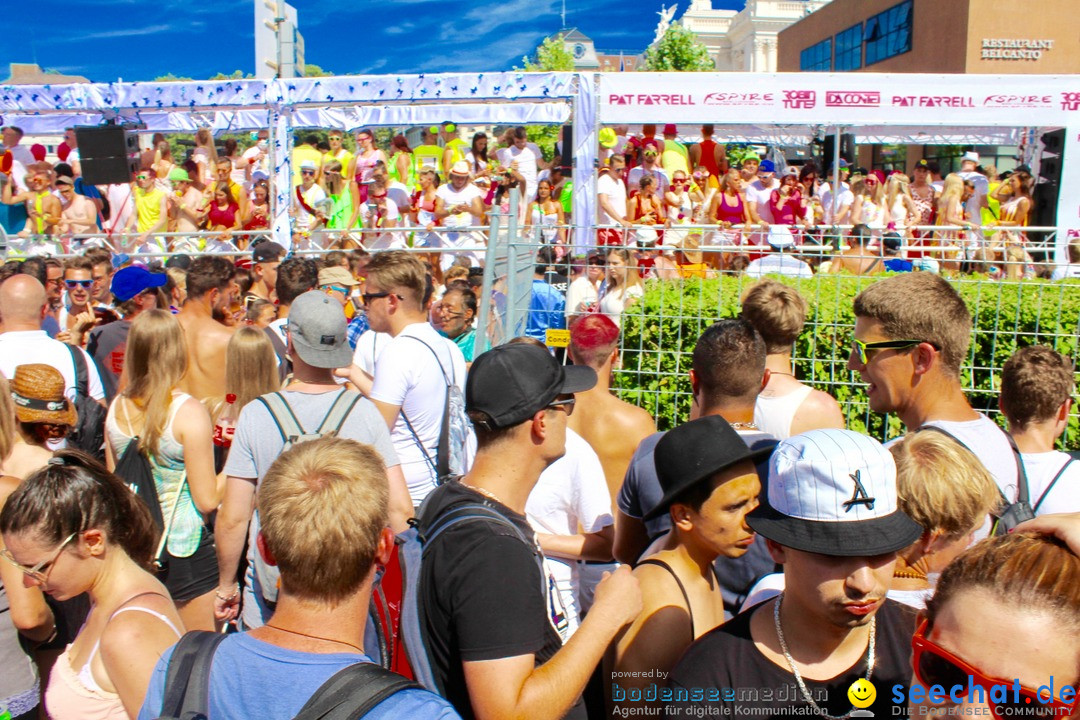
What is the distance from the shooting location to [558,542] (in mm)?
3299

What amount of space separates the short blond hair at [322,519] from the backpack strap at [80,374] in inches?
134

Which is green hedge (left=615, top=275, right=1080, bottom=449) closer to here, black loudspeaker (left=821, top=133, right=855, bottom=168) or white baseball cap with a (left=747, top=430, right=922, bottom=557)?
Answer: white baseball cap with a (left=747, top=430, right=922, bottom=557)

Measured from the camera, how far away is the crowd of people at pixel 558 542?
5.79 ft

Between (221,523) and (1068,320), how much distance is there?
5.44m

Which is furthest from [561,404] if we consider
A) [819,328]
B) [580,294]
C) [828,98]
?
[828,98]

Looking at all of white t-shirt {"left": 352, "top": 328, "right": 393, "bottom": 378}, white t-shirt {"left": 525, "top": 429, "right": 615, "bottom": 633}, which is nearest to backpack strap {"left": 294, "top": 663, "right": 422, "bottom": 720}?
white t-shirt {"left": 525, "top": 429, "right": 615, "bottom": 633}

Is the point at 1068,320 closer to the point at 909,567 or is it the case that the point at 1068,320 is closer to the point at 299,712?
the point at 909,567

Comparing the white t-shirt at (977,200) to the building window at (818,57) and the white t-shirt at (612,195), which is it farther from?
the building window at (818,57)

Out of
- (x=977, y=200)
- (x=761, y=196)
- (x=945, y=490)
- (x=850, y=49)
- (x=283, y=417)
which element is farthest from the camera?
(x=850, y=49)

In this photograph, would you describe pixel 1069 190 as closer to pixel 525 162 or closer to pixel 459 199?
pixel 525 162

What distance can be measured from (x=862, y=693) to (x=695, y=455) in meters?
0.72

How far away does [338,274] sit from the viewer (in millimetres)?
6570

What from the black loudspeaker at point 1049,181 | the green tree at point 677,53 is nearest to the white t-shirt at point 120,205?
the black loudspeaker at point 1049,181

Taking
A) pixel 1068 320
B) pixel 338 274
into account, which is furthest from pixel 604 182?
pixel 1068 320
